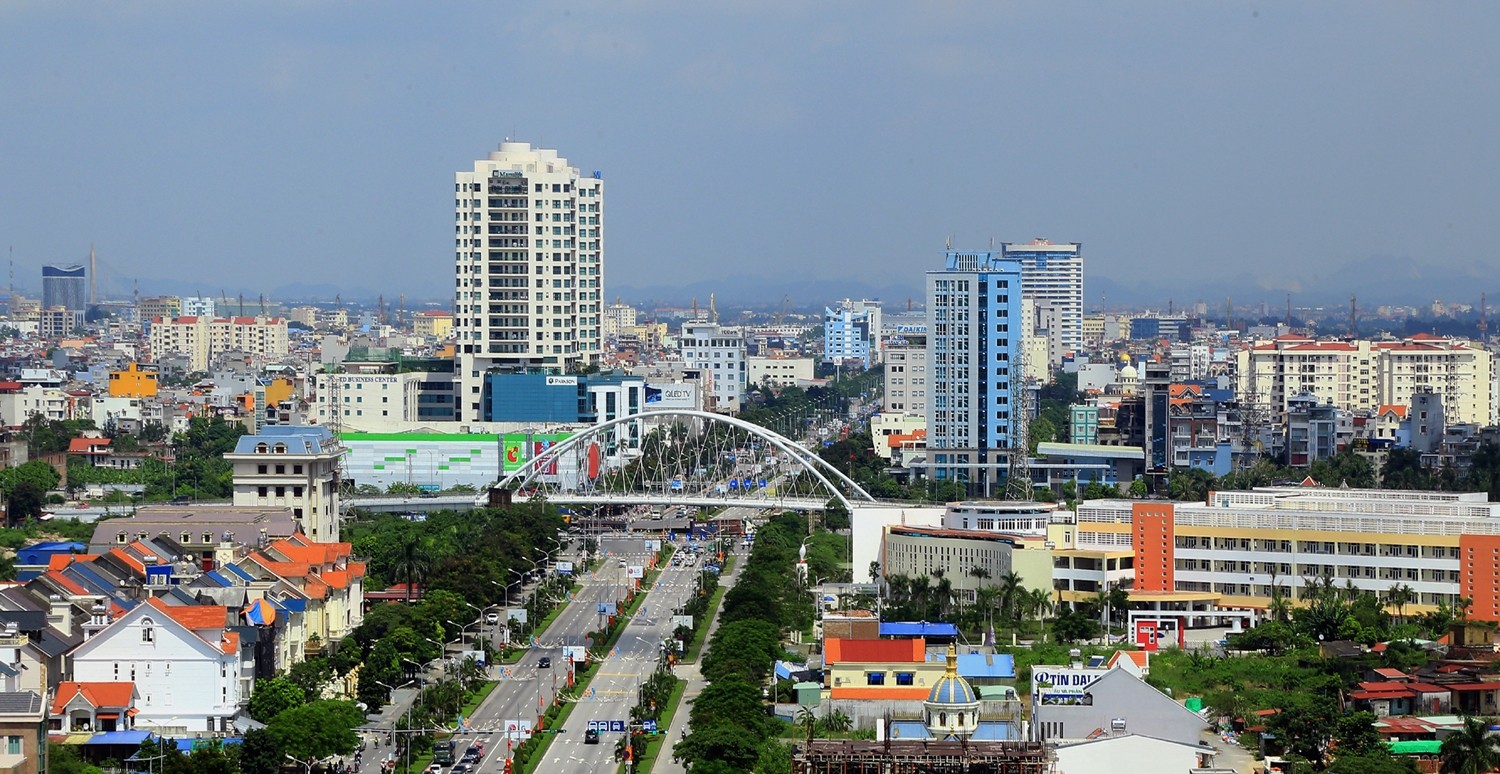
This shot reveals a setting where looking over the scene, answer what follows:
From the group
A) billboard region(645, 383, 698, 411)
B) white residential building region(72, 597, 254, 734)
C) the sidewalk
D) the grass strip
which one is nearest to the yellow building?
billboard region(645, 383, 698, 411)

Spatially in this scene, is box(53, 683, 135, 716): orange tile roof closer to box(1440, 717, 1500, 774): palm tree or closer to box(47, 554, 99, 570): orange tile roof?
box(47, 554, 99, 570): orange tile roof

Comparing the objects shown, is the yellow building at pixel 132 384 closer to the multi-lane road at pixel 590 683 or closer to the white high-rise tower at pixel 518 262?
the white high-rise tower at pixel 518 262

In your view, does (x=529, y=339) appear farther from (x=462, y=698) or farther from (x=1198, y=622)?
(x=462, y=698)

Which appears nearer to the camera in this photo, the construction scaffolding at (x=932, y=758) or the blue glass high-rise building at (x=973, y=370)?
the construction scaffolding at (x=932, y=758)

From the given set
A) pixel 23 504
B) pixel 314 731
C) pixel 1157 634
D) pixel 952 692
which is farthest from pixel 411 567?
pixel 952 692

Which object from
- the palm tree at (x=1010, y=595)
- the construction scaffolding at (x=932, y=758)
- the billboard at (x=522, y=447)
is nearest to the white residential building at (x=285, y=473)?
the palm tree at (x=1010, y=595)

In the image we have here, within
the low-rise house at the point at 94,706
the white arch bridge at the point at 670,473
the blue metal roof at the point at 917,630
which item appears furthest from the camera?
the white arch bridge at the point at 670,473

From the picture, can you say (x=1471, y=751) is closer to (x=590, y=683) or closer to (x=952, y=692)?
(x=952, y=692)
